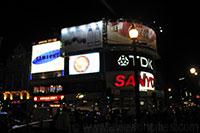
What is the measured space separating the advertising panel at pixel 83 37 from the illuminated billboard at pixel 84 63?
126 centimetres

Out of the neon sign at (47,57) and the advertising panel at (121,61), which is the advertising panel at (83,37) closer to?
the advertising panel at (121,61)

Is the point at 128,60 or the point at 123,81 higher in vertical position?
the point at 128,60

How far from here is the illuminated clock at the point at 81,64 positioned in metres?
44.1

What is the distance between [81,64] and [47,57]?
23.7 ft

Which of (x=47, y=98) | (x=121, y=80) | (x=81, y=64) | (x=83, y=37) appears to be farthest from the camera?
(x=47, y=98)

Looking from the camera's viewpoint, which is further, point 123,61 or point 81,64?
point 81,64

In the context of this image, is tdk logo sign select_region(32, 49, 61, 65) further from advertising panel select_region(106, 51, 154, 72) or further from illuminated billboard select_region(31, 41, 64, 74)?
advertising panel select_region(106, 51, 154, 72)

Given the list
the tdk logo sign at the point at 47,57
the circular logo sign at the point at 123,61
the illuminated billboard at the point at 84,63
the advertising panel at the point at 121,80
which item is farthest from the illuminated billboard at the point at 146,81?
the tdk logo sign at the point at 47,57

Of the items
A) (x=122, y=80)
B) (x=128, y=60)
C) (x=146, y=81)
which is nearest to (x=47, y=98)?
(x=122, y=80)

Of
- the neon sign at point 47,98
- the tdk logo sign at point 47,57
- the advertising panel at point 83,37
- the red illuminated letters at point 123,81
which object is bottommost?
the neon sign at point 47,98

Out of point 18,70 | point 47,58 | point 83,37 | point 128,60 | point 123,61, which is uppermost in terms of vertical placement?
point 83,37

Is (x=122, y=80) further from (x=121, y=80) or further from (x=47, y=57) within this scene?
(x=47, y=57)

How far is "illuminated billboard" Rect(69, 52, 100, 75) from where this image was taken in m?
43.5

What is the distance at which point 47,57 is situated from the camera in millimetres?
48781
